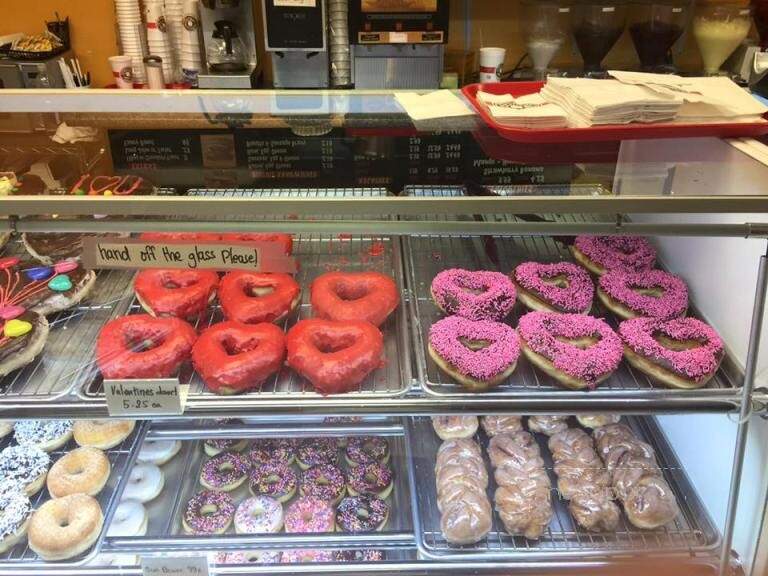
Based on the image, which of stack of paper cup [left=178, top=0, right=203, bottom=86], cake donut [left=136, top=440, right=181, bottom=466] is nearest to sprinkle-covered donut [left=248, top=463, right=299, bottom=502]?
cake donut [left=136, top=440, right=181, bottom=466]

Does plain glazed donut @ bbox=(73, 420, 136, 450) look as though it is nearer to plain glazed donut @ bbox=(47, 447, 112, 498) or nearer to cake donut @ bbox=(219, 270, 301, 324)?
plain glazed donut @ bbox=(47, 447, 112, 498)

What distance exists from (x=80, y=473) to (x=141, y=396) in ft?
1.96

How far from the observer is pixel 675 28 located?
3340 mm

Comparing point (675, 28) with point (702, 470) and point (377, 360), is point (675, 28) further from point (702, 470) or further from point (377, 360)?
point (377, 360)

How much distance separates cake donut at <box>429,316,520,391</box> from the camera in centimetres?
163

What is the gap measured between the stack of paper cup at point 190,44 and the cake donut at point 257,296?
191cm

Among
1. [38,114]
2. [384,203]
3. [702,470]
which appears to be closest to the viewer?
[384,203]

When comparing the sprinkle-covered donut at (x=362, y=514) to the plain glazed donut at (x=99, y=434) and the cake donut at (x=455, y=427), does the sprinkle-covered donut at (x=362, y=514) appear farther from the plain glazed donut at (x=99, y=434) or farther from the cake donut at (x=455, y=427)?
the plain glazed donut at (x=99, y=434)

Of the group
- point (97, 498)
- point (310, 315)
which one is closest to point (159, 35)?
point (310, 315)

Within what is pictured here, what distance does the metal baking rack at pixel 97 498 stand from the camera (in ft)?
5.70

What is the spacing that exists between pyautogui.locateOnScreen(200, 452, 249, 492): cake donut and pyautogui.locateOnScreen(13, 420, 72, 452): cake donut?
448 millimetres

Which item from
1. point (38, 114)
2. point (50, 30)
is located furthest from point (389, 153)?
point (50, 30)

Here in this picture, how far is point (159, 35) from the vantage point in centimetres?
337

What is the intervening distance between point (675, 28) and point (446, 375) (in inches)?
100
